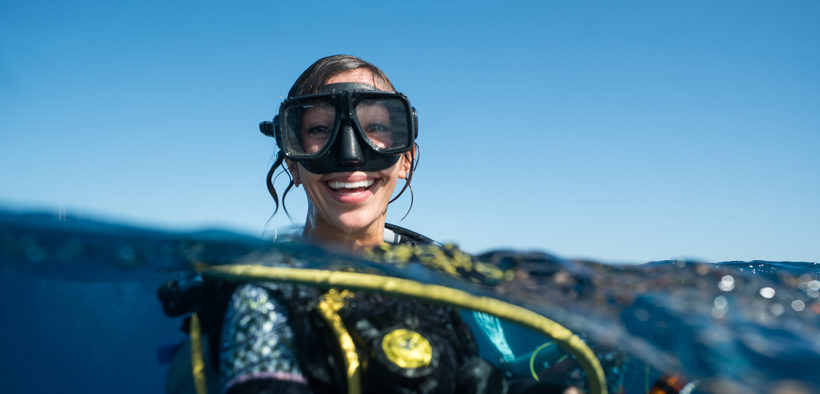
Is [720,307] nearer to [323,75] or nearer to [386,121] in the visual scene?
[386,121]

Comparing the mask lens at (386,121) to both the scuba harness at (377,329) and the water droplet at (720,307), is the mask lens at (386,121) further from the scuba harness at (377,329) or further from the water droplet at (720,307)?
the water droplet at (720,307)

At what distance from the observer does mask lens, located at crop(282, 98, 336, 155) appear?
3.26 metres

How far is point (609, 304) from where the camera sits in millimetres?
3098

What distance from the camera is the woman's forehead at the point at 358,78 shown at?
351 cm

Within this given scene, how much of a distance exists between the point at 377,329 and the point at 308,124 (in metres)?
1.74

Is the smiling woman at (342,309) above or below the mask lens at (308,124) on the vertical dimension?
below

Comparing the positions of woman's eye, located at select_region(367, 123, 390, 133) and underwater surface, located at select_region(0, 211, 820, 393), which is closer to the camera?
underwater surface, located at select_region(0, 211, 820, 393)

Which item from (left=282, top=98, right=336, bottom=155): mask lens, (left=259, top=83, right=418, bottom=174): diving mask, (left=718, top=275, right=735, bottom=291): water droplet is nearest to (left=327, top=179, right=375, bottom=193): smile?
(left=259, top=83, right=418, bottom=174): diving mask

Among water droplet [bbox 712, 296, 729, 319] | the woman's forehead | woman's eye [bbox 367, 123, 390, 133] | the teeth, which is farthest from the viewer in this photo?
the woman's forehead

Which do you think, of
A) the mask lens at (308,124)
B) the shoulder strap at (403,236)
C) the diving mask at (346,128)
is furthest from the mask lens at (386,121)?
the shoulder strap at (403,236)

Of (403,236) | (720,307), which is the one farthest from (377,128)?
(720,307)

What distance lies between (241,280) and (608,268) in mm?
2739

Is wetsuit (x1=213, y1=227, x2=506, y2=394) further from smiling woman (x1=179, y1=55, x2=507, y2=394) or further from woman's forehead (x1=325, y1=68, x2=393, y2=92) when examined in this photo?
woman's forehead (x1=325, y1=68, x2=393, y2=92)

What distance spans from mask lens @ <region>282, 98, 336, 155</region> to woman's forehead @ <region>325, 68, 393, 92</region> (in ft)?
1.04
